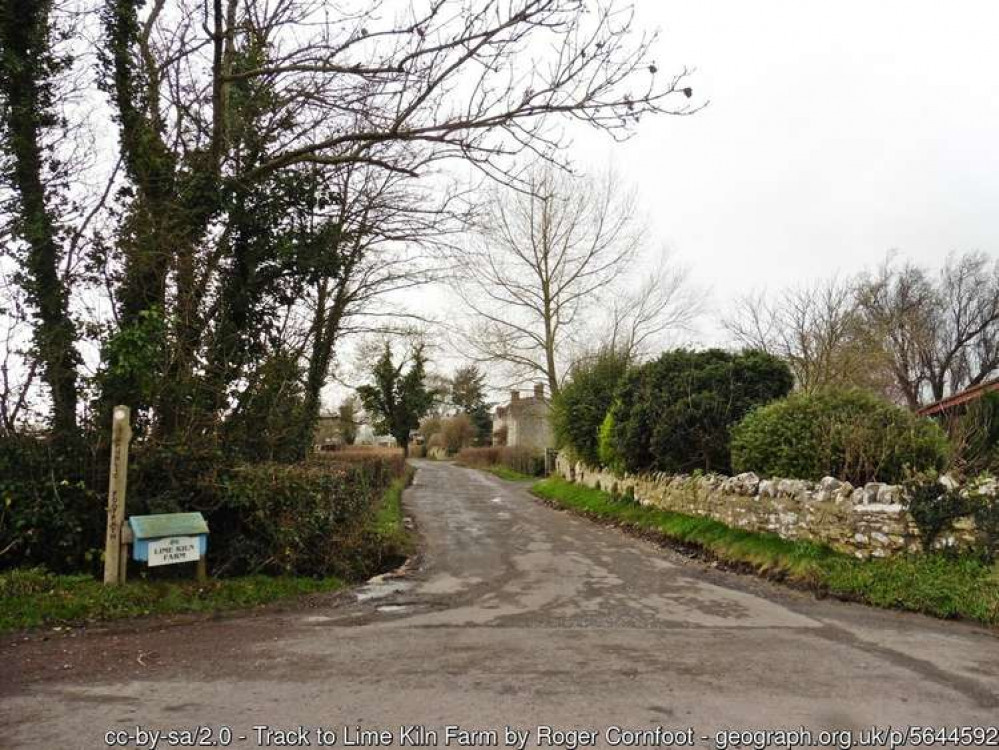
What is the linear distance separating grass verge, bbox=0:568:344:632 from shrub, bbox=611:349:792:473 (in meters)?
9.34

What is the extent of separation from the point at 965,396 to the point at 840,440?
40.8 feet

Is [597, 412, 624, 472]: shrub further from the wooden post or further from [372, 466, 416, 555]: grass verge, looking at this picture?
the wooden post


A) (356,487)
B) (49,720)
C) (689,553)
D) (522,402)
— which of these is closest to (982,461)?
(689,553)

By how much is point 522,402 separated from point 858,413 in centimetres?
4966

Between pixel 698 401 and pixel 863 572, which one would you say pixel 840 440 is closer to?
pixel 863 572

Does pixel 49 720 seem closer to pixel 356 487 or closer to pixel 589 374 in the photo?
pixel 356 487

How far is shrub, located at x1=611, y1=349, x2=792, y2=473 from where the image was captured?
15055 mm

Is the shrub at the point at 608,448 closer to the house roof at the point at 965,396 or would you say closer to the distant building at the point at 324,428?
the house roof at the point at 965,396

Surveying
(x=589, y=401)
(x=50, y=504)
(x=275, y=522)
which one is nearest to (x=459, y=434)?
(x=589, y=401)

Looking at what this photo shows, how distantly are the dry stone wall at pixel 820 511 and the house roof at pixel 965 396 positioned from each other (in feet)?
18.0

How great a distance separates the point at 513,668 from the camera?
5719mm

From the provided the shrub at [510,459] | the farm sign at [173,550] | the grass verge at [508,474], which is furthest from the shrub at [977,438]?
the shrub at [510,459]

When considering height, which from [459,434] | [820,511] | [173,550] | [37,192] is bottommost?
[173,550]

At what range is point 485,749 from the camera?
4172 millimetres
